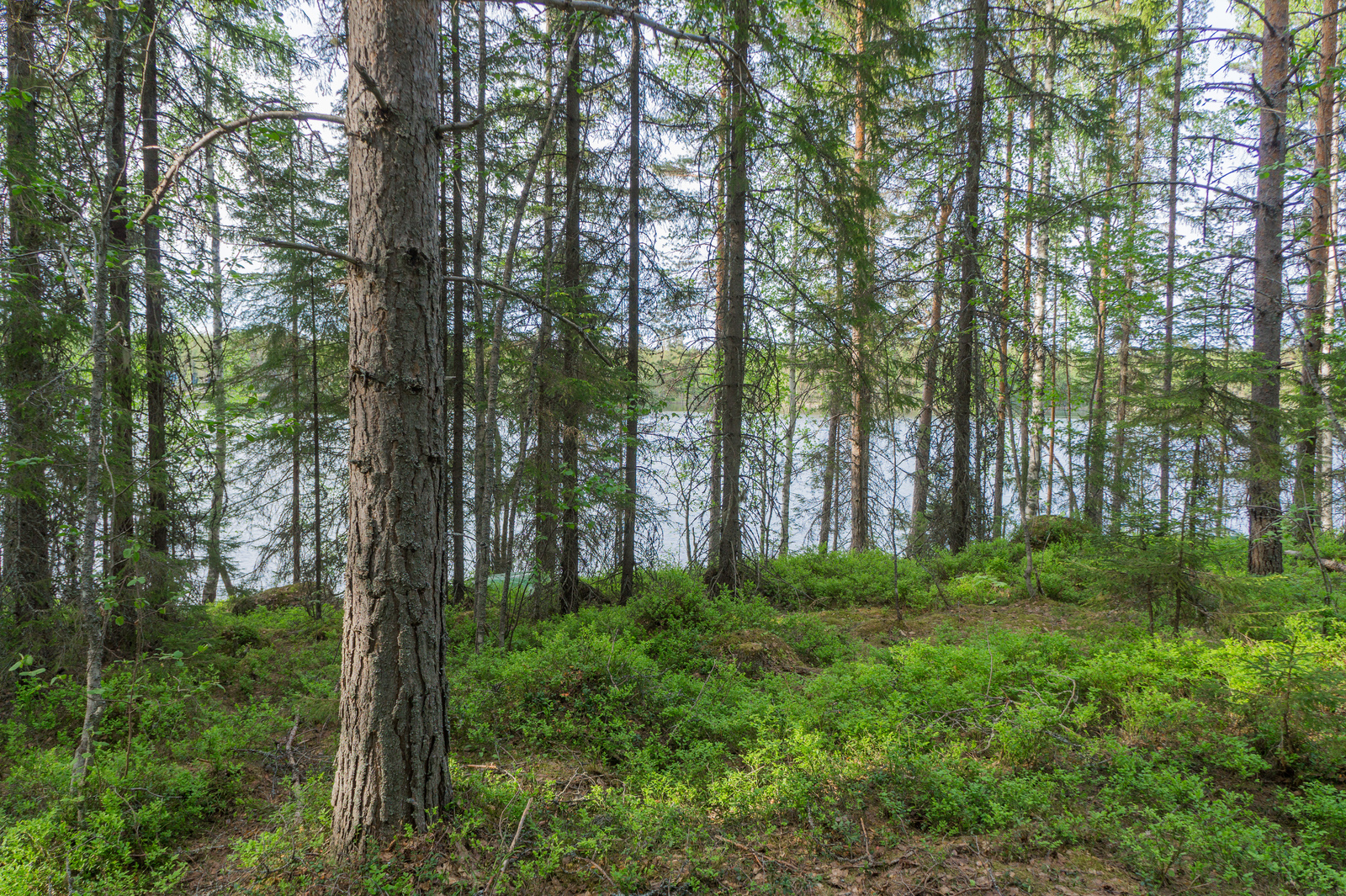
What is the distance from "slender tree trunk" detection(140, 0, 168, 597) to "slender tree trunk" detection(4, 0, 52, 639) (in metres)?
0.75

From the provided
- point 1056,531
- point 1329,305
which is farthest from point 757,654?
point 1329,305

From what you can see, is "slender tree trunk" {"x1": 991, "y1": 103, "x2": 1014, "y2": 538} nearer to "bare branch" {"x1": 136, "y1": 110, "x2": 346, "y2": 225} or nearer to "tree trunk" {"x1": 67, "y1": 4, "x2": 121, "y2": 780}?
"bare branch" {"x1": 136, "y1": 110, "x2": 346, "y2": 225}

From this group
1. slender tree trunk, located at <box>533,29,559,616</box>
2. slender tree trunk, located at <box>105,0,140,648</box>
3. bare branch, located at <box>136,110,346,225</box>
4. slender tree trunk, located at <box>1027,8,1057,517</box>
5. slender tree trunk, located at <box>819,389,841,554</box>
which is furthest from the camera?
slender tree trunk, located at <box>819,389,841,554</box>

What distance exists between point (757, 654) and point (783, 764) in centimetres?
193

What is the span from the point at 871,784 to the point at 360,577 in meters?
3.19

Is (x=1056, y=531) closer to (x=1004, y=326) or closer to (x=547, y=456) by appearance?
(x=1004, y=326)

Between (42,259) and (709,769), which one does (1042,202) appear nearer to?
(709,769)

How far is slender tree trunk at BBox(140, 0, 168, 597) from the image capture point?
19.4 ft

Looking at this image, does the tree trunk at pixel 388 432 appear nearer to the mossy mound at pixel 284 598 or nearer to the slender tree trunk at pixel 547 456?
the slender tree trunk at pixel 547 456

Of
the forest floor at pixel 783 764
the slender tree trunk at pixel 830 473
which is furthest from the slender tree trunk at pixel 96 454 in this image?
the slender tree trunk at pixel 830 473

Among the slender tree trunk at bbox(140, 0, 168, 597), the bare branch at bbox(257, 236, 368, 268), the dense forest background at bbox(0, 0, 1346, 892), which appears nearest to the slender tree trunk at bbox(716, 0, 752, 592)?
the dense forest background at bbox(0, 0, 1346, 892)

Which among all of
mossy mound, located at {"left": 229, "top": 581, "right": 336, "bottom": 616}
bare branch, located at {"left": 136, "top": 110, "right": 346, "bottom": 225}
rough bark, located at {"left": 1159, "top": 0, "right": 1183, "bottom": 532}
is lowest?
mossy mound, located at {"left": 229, "top": 581, "right": 336, "bottom": 616}

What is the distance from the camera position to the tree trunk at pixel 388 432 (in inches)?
114

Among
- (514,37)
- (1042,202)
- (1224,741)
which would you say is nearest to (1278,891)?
(1224,741)
